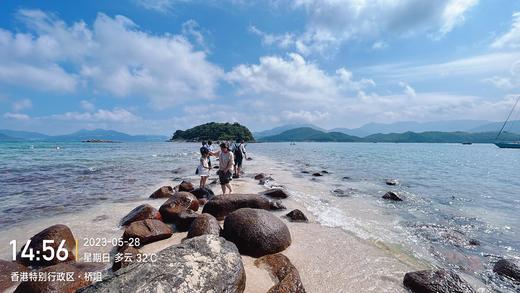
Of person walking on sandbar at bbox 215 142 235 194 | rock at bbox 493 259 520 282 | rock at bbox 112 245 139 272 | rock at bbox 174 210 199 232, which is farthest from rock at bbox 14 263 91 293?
rock at bbox 493 259 520 282

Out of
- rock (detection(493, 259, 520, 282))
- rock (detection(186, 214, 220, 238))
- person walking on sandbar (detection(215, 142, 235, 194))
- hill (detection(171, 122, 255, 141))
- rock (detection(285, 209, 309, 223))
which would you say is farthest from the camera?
hill (detection(171, 122, 255, 141))

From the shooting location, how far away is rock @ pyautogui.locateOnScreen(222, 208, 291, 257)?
650cm

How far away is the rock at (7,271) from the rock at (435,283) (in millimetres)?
7845

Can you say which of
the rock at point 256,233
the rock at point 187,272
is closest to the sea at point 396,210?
the rock at point 256,233

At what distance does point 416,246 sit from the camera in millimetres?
7953

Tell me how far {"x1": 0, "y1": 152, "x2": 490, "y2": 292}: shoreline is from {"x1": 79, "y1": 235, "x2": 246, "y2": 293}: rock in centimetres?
79

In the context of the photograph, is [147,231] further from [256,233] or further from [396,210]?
[396,210]

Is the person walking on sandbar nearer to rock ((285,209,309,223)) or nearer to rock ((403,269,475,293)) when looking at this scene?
rock ((285,209,309,223))

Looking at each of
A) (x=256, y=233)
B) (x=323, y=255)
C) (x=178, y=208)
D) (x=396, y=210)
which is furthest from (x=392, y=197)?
(x=178, y=208)

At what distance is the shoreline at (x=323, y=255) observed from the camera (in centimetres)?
546

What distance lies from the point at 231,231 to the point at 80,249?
387 cm

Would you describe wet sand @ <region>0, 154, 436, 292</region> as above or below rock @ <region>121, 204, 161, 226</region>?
below

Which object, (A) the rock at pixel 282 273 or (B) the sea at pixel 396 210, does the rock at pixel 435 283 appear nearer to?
(B) the sea at pixel 396 210

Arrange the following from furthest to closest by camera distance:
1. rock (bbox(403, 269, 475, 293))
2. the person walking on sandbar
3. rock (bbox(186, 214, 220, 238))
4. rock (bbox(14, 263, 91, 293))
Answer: the person walking on sandbar < rock (bbox(186, 214, 220, 238)) < rock (bbox(403, 269, 475, 293)) < rock (bbox(14, 263, 91, 293))
